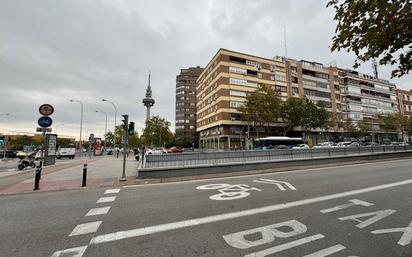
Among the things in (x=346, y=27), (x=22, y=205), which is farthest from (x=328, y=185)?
(x=22, y=205)

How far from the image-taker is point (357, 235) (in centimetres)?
405

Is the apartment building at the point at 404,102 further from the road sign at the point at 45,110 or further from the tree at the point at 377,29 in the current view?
the road sign at the point at 45,110

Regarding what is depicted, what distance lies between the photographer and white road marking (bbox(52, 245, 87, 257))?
351cm

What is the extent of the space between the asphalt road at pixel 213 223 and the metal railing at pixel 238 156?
540 centimetres

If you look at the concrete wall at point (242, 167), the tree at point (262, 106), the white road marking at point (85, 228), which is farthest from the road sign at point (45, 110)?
the tree at point (262, 106)

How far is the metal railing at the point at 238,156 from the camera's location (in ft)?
43.6

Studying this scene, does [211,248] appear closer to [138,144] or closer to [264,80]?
[264,80]

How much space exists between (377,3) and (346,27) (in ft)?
2.50

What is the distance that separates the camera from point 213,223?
4812mm

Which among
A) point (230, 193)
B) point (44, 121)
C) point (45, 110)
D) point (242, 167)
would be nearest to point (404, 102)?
point (242, 167)

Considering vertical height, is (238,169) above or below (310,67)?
below

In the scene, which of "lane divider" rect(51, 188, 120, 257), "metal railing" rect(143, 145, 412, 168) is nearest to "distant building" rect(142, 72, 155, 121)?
"metal railing" rect(143, 145, 412, 168)

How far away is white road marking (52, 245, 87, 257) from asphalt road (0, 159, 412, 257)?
0.02m

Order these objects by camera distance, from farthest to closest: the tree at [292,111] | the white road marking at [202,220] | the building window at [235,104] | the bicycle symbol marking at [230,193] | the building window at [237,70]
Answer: the building window at [237,70] → the building window at [235,104] → the tree at [292,111] → the bicycle symbol marking at [230,193] → the white road marking at [202,220]
